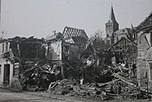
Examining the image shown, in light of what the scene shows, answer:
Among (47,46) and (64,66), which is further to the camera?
(47,46)

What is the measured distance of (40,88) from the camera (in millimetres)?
13203

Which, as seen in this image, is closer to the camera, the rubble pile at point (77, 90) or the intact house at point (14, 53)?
the rubble pile at point (77, 90)

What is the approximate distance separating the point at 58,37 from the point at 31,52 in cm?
428

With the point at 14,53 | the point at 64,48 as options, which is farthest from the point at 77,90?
the point at 64,48

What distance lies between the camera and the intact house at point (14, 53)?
15.3 m

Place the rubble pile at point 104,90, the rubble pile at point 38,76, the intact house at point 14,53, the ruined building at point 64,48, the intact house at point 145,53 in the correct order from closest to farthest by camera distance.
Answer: the rubble pile at point 104,90 < the intact house at point 145,53 < the rubble pile at point 38,76 < the intact house at point 14,53 < the ruined building at point 64,48

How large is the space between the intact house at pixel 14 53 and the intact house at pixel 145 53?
8.21 metres

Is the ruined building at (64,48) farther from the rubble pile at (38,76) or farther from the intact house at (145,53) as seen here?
the intact house at (145,53)

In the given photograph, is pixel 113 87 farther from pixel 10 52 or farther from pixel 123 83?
pixel 10 52

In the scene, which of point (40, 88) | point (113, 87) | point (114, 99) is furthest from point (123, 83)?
point (40, 88)

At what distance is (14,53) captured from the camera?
16.8 metres

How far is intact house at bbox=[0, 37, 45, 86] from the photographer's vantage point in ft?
50.3

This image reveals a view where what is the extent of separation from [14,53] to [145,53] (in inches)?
413

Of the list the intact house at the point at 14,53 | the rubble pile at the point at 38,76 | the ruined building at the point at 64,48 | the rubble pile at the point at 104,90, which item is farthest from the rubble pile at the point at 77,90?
the ruined building at the point at 64,48
